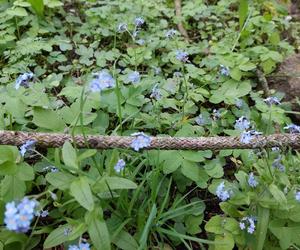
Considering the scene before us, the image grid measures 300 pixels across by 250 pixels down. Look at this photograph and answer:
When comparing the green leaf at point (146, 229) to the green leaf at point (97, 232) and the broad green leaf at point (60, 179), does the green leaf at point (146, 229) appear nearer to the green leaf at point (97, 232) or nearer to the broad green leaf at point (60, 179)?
the green leaf at point (97, 232)

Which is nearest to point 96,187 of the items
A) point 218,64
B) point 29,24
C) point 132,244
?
point 132,244

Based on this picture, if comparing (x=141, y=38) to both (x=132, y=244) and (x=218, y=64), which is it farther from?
(x=132, y=244)

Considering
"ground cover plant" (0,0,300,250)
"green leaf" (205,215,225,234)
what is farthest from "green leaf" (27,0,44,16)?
"green leaf" (205,215,225,234)

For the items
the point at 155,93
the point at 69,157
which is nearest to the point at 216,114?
the point at 155,93

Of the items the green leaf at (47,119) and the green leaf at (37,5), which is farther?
the green leaf at (37,5)

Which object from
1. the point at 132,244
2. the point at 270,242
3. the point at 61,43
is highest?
the point at 61,43

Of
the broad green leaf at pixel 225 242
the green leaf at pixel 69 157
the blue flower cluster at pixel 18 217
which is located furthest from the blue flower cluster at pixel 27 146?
the broad green leaf at pixel 225 242
